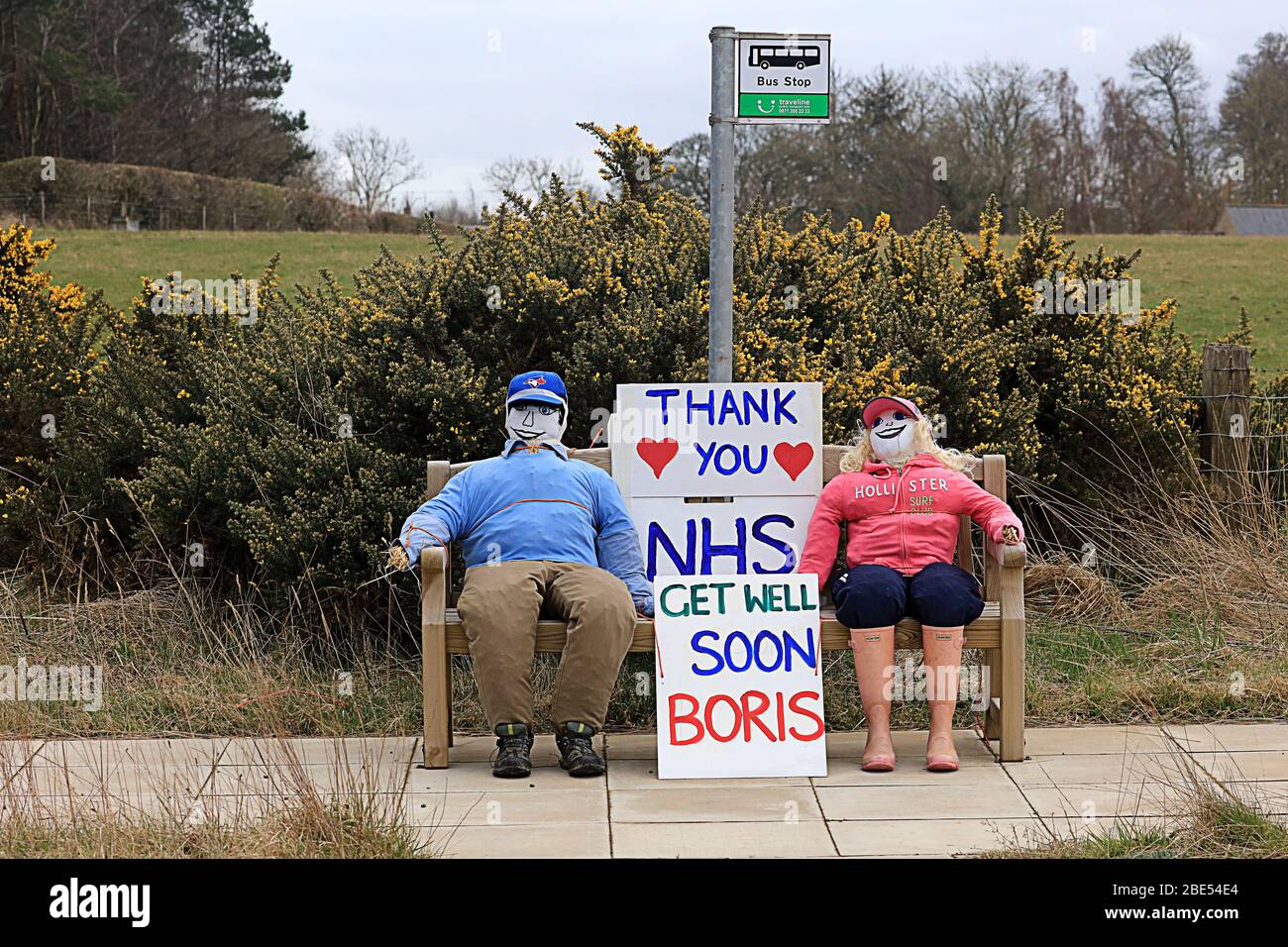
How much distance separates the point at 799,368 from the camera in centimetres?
675

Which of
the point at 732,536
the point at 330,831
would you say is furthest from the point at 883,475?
the point at 330,831

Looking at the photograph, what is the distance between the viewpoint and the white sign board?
5.71 m

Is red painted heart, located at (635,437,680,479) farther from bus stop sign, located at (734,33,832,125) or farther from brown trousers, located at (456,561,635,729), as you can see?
bus stop sign, located at (734,33,832,125)

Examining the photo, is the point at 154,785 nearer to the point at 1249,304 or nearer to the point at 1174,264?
the point at 1249,304

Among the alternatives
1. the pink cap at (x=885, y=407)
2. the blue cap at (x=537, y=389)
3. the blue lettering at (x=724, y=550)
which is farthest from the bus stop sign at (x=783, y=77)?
the blue lettering at (x=724, y=550)

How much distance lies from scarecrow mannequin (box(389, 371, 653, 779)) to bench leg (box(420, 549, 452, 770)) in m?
0.08

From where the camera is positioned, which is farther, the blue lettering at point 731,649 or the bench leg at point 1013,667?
the blue lettering at point 731,649

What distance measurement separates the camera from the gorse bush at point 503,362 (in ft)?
21.7

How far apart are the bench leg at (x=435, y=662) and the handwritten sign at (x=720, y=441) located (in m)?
0.98

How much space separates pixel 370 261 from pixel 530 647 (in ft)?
74.4

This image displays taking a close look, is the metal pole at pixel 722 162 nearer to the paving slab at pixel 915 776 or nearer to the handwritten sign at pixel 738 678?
the handwritten sign at pixel 738 678

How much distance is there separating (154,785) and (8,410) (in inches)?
173

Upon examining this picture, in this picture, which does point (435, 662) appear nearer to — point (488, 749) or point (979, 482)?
point (488, 749)

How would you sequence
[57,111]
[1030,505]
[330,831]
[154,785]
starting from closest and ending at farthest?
[330,831]
[154,785]
[1030,505]
[57,111]
